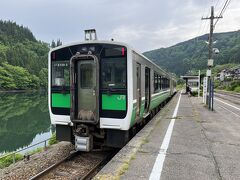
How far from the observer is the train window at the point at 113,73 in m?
5.97

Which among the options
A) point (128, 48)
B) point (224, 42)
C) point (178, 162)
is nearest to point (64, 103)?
point (128, 48)

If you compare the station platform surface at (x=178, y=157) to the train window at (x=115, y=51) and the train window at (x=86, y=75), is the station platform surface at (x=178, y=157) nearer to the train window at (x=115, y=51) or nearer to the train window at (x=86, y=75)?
the train window at (x=86, y=75)

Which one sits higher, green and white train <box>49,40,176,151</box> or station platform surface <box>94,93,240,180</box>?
green and white train <box>49,40,176,151</box>

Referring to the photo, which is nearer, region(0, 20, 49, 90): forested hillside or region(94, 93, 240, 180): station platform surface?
region(94, 93, 240, 180): station platform surface

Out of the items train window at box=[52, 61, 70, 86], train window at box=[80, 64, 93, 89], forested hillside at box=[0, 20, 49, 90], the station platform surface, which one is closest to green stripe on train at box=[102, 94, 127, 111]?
train window at box=[80, 64, 93, 89]

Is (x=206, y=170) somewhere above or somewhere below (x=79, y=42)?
below

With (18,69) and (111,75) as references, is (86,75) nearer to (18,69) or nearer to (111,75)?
(111,75)

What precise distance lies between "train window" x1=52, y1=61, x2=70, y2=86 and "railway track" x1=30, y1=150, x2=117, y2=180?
6.94ft

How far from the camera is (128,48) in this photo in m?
5.89

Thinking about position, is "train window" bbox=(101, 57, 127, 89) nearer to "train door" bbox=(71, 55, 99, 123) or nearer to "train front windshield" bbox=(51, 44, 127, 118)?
"train front windshield" bbox=(51, 44, 127, 118)

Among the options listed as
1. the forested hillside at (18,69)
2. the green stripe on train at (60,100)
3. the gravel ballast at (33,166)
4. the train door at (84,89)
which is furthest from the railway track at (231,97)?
the forested hillside at (18,69)

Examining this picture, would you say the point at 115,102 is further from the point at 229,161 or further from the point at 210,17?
the point at 210,17

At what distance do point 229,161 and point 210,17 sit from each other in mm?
15111

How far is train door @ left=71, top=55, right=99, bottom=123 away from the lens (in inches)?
245
